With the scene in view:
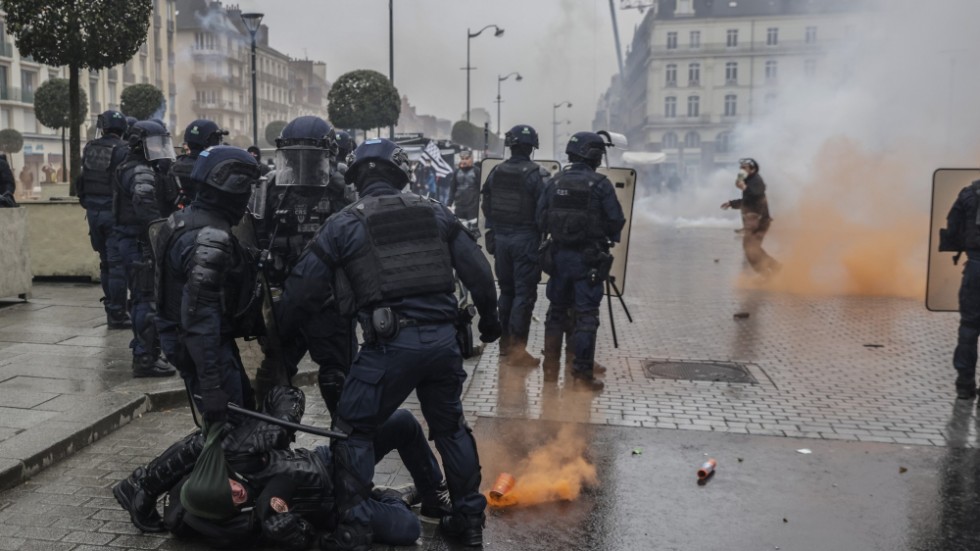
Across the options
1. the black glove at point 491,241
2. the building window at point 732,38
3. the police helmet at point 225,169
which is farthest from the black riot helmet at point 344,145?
the building window at point 732,38

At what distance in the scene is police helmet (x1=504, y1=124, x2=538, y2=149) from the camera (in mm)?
7766

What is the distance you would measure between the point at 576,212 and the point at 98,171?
4.28m

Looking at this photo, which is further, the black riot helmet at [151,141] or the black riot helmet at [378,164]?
the black riot helmet at [151,141]

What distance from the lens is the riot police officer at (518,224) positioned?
7.70m

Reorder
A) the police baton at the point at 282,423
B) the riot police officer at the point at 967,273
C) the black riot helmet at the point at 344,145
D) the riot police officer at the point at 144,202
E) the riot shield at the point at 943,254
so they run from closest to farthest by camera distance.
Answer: the police baton at the point at 282,423
the riot police officer at the point at 967,273
the riot police officer at the point at 144,202
the riot shield at the point at 943,254
the black riot helmet at the point at 344,145

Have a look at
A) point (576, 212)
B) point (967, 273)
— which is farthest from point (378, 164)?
point (967, 273)

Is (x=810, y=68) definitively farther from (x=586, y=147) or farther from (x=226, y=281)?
(x=226, y=281)

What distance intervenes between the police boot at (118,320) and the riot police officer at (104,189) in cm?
10

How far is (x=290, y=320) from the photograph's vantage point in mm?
3988

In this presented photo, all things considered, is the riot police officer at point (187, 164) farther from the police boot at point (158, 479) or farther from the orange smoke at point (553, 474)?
the orange smoke at point (553, 474)

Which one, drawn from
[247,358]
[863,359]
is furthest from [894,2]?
[247,358]

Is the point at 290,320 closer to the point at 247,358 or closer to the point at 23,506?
the point at 247,358

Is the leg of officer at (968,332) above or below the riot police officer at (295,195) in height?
below

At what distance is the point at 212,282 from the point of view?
364 centimetres
